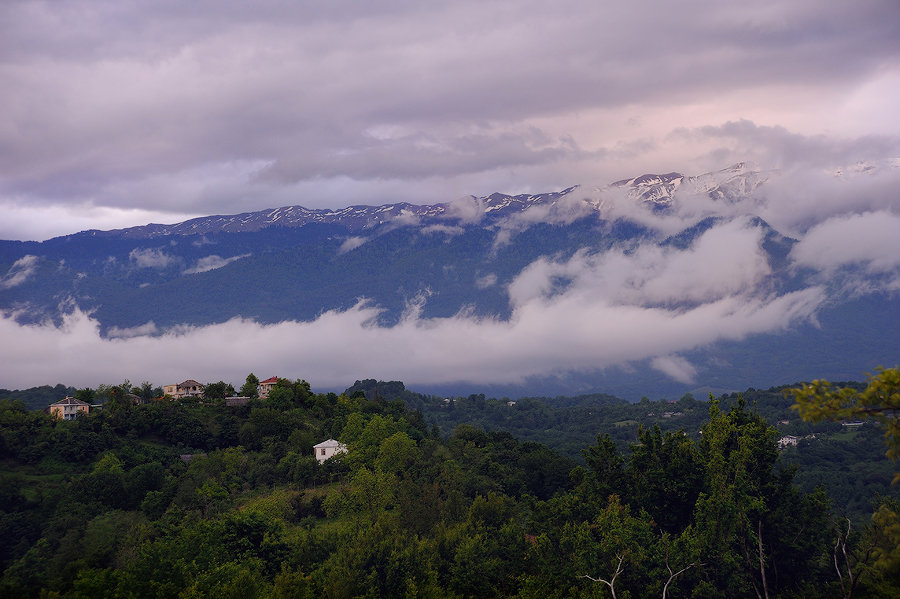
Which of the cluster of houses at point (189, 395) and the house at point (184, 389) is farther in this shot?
the house at point (184, 389)

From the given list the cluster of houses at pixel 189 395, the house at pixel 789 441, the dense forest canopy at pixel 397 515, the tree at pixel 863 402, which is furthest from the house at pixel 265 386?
the tree at pixel 863 402

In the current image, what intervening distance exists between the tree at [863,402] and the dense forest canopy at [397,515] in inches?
289

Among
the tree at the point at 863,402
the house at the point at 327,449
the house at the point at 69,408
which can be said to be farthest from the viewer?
the house at the point at 69,408

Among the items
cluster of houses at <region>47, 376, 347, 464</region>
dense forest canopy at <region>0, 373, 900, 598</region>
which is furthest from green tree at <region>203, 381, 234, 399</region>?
dense forest canopy at <region>0, 373, 900, 598</region>

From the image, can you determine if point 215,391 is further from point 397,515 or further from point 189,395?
point 397,515

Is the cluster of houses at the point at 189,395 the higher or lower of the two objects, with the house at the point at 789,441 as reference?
higher

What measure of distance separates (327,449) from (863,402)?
5856 centimetres

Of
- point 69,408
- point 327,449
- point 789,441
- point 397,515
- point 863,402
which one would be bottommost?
point 789,441

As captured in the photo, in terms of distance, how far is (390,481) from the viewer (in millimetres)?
59719

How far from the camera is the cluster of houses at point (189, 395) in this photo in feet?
240

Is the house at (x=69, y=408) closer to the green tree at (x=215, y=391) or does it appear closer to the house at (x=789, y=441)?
the green tree at (x=215, y=391)

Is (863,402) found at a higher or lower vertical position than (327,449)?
higher

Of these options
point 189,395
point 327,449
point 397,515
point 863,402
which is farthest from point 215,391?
point 863,402

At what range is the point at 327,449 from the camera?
73250 millimetres
